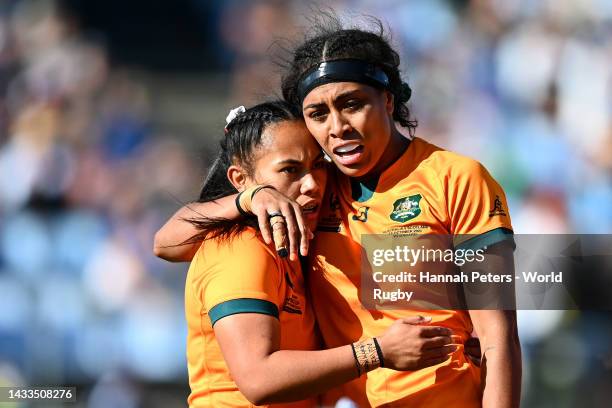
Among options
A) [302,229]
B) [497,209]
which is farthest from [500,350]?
[302,229]

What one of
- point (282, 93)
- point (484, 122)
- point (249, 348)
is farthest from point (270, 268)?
point (484, 122)

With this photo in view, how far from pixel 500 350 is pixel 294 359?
0.66 m

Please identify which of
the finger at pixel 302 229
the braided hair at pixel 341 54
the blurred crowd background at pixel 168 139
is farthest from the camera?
the blurred crowd background at pixel 168 139

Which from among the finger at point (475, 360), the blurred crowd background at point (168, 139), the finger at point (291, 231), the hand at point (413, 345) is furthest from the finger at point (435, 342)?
the blurred crowd background at point (168, 139)

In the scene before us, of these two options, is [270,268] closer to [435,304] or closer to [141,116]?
[435,304]

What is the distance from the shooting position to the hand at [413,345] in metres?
2.66

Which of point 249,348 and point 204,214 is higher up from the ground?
point 204,214

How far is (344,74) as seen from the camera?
10.2 ft

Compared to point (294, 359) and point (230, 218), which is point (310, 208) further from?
point (294, 359)

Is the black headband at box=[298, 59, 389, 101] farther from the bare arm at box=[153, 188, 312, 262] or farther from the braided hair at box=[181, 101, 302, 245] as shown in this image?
the bare arm at box=[153, 188, 312, 262]

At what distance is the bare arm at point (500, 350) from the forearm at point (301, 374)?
1.51ft

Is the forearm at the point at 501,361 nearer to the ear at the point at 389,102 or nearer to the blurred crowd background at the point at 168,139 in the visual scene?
the ear at the point at 389,102

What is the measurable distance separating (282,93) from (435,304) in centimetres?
98

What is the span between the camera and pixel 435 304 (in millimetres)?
3080
